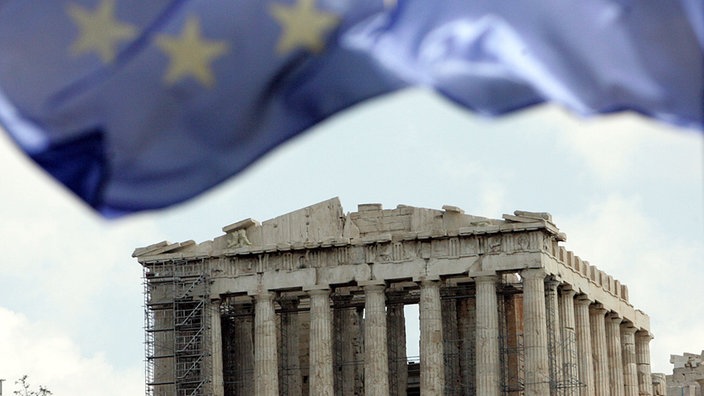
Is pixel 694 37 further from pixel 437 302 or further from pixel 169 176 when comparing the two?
pixel 437 302

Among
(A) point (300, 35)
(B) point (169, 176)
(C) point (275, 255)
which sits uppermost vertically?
(C) point (275, 255)

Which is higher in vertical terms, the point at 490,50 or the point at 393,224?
the point at 393,224

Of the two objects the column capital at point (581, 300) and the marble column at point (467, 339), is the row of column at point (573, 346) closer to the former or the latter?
the column capital at point (581, 300)

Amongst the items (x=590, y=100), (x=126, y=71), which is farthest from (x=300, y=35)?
(x=590, y=100)

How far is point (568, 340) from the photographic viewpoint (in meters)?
64.6

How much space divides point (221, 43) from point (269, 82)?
49 cm

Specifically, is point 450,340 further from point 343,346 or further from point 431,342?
point 343,346

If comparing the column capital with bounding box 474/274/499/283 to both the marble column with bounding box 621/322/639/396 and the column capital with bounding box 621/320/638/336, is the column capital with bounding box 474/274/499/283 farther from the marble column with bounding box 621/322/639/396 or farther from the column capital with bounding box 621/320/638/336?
the column capital with bounding box 621/320/638/336

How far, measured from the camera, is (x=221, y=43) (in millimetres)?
15656

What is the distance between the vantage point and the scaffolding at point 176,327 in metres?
66.6

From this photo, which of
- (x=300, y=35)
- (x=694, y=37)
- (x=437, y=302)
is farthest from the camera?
(x=437, y=302)

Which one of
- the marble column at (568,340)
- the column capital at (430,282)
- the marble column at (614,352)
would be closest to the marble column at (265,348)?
the column capital at (430,282)

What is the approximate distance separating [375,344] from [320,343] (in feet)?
7.10

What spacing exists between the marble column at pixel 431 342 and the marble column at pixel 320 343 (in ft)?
11.0
